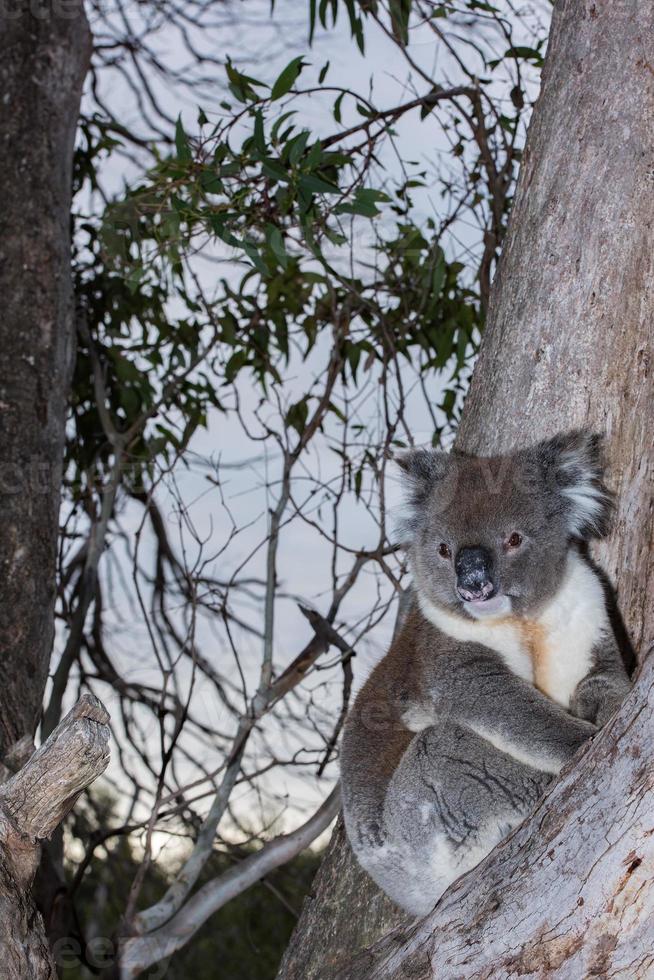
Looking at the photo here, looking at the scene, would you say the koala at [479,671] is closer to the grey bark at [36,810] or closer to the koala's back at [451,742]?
the koala's back at [451,742]

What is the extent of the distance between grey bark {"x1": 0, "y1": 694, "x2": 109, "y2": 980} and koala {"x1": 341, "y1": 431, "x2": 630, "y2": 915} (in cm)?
68

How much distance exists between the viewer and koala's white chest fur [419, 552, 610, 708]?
2.39 metres

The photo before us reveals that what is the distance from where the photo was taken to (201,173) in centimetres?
372

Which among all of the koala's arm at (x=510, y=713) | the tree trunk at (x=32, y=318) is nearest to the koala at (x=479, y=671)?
the koala's arm at (x=510, y=713)

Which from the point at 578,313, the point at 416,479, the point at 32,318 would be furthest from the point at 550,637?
the point at 32,318

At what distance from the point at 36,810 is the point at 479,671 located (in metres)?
0.98

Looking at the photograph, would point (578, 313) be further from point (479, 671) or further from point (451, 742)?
point (451, 742)

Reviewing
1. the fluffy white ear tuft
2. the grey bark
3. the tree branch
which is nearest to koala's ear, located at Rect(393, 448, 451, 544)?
the fluffy white ear tuft

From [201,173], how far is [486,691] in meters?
2.30

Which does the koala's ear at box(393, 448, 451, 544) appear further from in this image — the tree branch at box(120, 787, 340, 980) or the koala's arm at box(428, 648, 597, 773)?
the tree branch at box(120, 787, 340, 980)

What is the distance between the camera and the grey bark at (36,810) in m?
2.09

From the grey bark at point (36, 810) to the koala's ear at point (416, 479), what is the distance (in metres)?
0.93

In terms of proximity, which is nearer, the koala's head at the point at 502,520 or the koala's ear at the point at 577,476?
the koala's head at the point at 502,520

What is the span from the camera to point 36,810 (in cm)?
218
